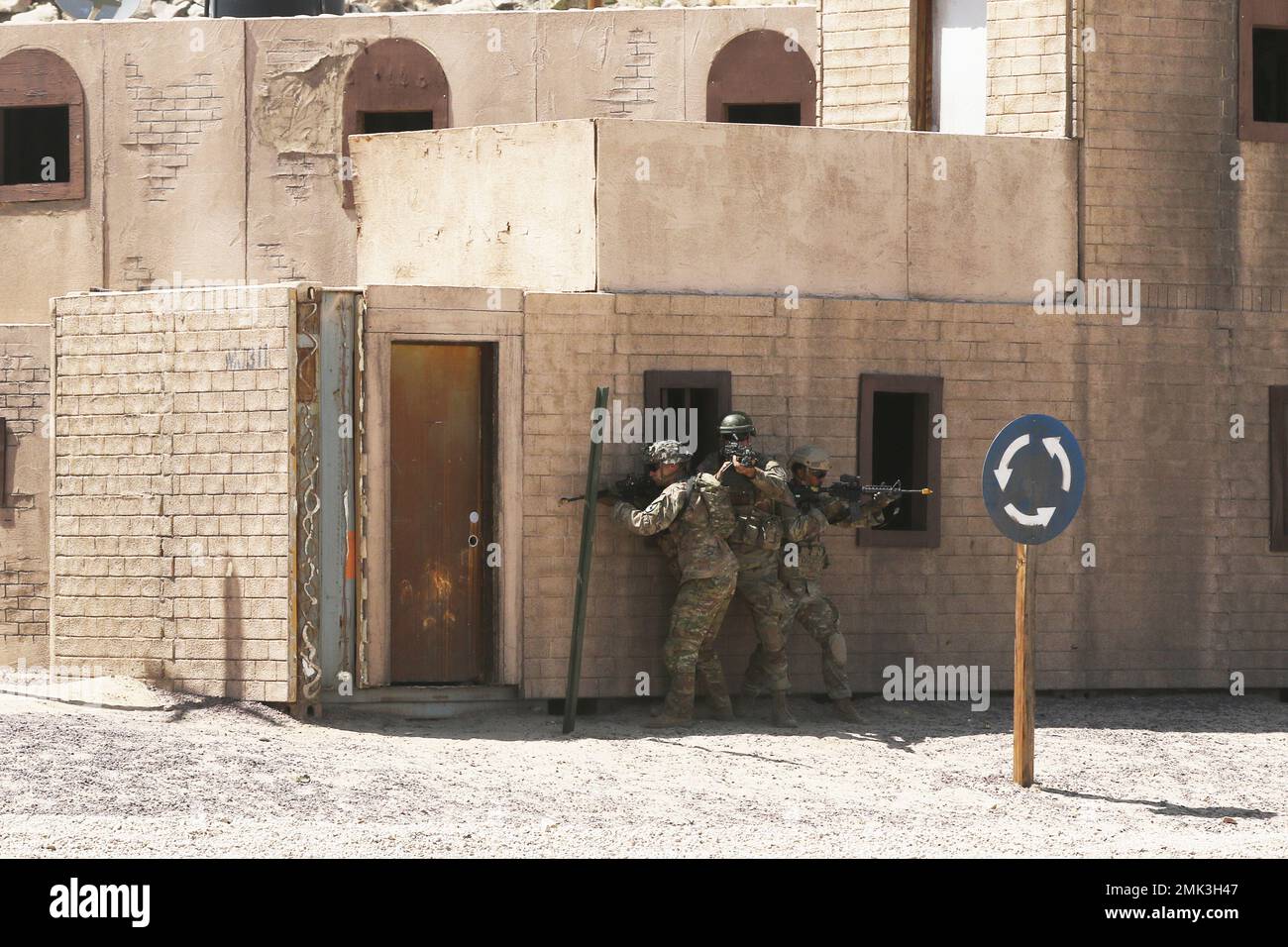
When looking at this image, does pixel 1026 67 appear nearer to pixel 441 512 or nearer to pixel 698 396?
pixel 698 396

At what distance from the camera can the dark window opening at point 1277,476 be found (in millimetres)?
13250

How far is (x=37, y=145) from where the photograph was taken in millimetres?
17109

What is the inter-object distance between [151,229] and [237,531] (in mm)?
5925

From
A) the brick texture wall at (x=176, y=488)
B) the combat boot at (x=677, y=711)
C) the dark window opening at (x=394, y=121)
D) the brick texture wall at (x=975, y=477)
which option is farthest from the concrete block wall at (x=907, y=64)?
the brick texture wall at (x=176, y=488)

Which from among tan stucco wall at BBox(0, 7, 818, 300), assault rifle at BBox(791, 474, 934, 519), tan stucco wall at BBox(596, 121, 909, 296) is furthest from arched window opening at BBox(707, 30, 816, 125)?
assault rifle at BBox(791, 474, 934, 519)

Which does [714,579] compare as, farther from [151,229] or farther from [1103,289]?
[151,229]

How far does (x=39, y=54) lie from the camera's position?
16.3 m

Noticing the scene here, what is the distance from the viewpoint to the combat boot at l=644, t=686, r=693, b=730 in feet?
38.5

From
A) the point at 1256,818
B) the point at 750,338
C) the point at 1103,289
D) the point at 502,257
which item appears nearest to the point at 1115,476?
the point at 1103,289

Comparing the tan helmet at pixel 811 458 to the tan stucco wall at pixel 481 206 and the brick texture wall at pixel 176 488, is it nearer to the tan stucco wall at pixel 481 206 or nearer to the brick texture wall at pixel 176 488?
the tan stucco wall at pixel 481 206

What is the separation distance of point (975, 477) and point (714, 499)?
240cm

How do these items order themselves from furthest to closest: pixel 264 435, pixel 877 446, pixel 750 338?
pixel 877 446
pixel 750 338
pixel 264 435

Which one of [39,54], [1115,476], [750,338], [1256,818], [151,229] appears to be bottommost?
[1256,818]

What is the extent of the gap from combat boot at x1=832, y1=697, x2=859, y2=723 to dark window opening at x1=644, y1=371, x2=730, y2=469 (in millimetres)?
1970
